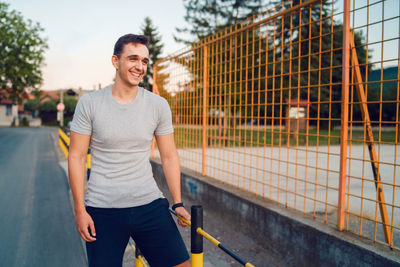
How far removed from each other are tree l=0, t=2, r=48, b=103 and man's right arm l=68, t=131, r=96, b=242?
123ft

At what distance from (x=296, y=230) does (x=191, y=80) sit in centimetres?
349

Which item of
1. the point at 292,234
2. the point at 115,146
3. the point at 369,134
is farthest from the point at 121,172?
the point at 369,134

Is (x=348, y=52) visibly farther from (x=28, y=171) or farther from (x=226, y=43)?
(x=28, y=171)

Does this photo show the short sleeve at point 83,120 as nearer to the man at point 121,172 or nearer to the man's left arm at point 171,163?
the man at point 121,172

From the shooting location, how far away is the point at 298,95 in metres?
3.33

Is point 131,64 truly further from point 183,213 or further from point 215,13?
point 215,13

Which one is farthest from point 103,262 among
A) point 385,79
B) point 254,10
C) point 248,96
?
point 254,10

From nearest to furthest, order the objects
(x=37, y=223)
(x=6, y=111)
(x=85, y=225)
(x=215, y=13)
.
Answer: (x=85, y=225) < (x=37, y=223) < (x=215, y=13) < (x=6, y=111)

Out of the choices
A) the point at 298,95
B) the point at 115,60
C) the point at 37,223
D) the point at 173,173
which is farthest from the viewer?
the point at 37,223

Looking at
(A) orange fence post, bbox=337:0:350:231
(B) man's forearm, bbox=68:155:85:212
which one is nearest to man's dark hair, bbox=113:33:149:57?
(B) man's forearm, bbox=68:155:85:212

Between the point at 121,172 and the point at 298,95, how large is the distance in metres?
2.12

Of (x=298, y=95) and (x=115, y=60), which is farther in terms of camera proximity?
(x=298, y=95)

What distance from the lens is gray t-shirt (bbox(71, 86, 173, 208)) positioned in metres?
1.85

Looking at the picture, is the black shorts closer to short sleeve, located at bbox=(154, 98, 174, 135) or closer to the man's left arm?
the man's left arm
